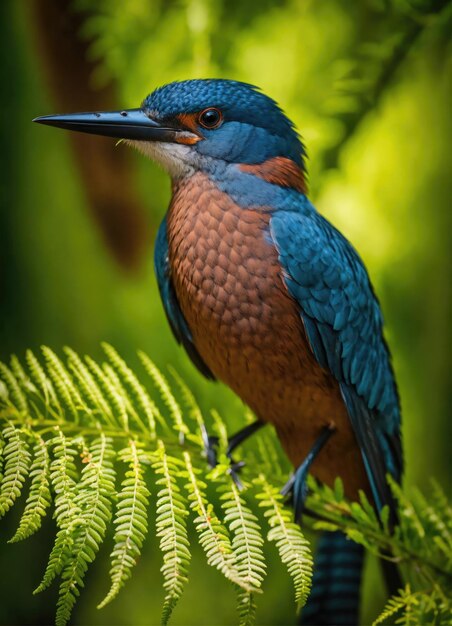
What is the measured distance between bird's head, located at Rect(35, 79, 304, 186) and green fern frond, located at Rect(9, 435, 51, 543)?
1.73 ft

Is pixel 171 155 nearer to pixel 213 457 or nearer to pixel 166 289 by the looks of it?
pixel 166 289

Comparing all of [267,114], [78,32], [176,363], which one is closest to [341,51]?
[78,32]

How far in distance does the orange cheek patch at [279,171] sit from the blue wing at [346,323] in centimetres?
5

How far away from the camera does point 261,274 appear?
1210 millimetres

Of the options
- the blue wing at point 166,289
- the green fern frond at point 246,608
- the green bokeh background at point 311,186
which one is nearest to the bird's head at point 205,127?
the blue wing at point 166,289

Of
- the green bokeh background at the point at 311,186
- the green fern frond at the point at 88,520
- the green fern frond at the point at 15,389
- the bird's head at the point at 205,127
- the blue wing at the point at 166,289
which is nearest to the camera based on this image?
the green fern frond at the point at 88,520

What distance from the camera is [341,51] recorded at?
6.71ft

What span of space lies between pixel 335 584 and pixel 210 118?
1005 mm

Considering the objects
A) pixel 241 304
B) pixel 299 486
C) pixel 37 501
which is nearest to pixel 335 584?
pixel 299 486

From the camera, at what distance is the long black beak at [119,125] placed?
43.5 inches

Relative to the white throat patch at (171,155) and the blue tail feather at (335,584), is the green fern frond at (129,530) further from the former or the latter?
the blue tail feather at (335,584)

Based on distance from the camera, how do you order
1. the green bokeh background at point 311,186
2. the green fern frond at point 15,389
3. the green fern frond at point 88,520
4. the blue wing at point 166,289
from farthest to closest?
the green bokeh background at point 311,186
the blue wing at point 166,289
the green fern frond at point 15,389
the green fern frond at point 88,520

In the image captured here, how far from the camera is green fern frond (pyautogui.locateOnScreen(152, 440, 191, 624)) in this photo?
0.88m

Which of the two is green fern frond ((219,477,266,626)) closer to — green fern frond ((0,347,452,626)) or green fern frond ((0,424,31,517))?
green fern frond ((0,347,452,626))
